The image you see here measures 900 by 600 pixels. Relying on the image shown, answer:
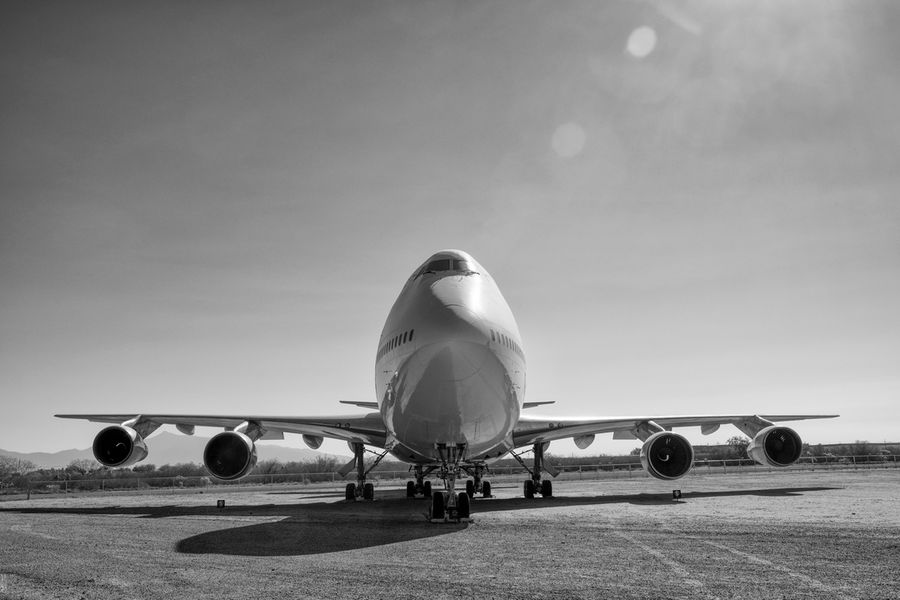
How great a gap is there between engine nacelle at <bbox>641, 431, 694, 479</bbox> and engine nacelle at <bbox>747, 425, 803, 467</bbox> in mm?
3774

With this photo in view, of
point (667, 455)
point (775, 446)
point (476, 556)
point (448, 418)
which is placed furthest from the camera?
point (775, 446)

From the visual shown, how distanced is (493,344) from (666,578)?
18.0 ft

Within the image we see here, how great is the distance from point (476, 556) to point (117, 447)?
13.8 m

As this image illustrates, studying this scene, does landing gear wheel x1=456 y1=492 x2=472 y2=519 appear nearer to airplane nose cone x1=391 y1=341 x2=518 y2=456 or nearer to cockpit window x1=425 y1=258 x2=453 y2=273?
airplane nose cone x1=391 y1=341 x2=518 y2=456

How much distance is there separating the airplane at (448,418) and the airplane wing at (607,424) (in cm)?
5

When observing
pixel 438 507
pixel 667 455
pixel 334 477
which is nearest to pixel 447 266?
pixel 438 507

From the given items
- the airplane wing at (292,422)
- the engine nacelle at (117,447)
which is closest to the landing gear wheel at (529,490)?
the airplane wing at (292,422)

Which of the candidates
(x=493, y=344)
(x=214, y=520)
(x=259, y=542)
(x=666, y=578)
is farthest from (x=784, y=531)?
(x=214, y=520)

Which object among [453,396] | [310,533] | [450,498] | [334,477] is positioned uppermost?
[453,396]

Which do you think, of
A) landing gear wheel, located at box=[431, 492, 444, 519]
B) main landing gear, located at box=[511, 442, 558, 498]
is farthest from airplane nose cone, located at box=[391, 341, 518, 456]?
main landing gear, located at box=[511, 442, 558, 498]

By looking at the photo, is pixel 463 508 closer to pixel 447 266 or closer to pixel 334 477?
pixel 447 266

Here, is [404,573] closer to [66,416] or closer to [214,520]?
[214,520]

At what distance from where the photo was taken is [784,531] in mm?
8594

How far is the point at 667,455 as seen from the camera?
16.4 metres
